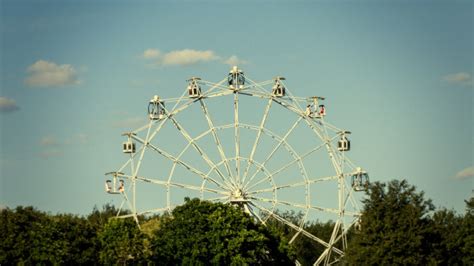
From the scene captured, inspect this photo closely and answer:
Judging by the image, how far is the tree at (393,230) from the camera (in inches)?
4220

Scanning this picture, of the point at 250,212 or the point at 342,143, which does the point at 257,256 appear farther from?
the point at 342,143

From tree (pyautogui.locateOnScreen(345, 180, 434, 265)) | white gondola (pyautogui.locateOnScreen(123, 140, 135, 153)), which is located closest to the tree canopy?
tree (pyautogui.locateOnScreen(345, 180, 434, 265))

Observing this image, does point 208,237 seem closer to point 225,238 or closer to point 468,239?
point 225,238

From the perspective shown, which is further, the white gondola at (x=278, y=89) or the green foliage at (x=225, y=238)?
the white gondola at (x=278, y=89)

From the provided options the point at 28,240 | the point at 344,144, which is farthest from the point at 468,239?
the point at 28,240

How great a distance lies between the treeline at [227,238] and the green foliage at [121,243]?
0.27ft

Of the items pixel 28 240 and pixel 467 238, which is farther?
pixel 28 240

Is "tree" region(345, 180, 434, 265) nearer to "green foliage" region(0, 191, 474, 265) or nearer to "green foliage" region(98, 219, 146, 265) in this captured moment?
"green foliage" region(0, 191, 474, 265)

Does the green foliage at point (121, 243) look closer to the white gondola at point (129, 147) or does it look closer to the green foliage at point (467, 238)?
the white gondola at point (129, 147)

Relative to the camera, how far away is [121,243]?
118625 mm

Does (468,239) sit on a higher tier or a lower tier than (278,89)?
lower

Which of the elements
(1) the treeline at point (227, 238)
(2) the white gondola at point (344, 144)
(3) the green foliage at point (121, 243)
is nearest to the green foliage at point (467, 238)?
(1) the treeline at point (227, 238)

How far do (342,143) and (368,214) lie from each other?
1312 cm

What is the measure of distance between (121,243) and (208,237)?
24.5 ft
